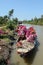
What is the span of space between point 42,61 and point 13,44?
7.89m

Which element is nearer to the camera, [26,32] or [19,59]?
[19,59]

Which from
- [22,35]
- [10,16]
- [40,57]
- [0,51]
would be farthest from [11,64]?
[10,16]

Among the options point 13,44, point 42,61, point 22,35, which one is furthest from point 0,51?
point 22,35

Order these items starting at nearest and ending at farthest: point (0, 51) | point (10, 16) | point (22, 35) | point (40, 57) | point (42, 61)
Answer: point (0, 51) < point (42, 61) < point (40, 57) < point (22, 35) < point (10, 16)

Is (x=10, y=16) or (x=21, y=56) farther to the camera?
(x=10, y=16)

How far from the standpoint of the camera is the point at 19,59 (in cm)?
1728

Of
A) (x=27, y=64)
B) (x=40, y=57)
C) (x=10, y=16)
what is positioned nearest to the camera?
(x=27, y=64)

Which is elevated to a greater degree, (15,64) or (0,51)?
(0,51)

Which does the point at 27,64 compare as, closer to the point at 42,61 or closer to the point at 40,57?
the point at 42,61

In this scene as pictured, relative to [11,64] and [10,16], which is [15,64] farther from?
[10,16]

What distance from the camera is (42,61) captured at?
55.8 ft

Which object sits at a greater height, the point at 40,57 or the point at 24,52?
the point at 24,52

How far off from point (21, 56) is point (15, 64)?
219cm

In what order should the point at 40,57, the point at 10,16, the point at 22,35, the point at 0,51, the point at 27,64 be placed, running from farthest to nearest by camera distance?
the point at 10,16 → the point at 22,35 → the point at 40,57 → the point at 27,64 → the point at 0,51
